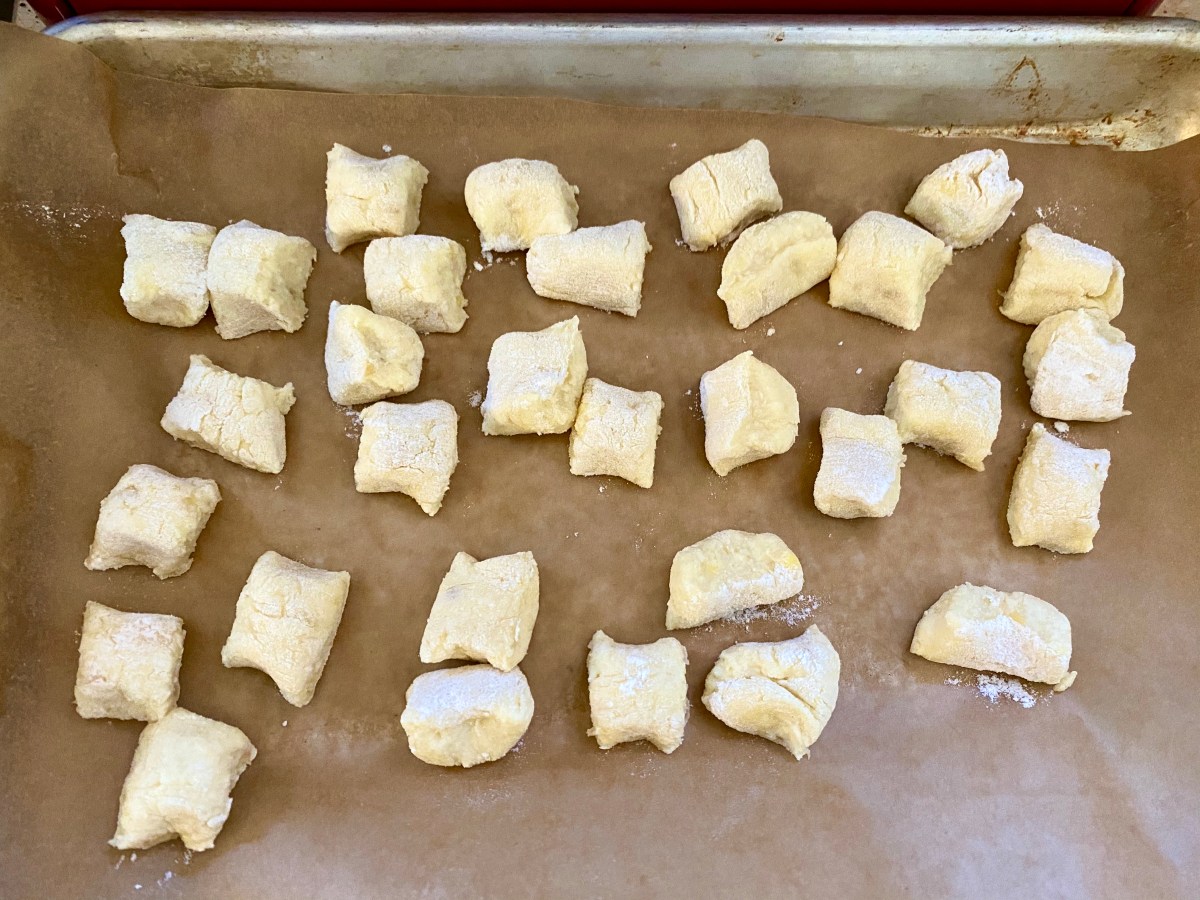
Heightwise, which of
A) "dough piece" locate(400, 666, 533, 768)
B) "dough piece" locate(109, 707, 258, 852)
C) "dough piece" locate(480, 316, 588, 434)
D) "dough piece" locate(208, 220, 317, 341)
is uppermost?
"dough piece" locate(208, 220, 317, 341)

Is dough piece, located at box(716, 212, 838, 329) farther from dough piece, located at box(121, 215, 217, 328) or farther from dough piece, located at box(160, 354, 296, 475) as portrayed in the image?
dough piece, located at box(121, 215, 217, 328)

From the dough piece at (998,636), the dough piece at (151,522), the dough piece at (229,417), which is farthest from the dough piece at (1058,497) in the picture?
the dough piece at (151,522)

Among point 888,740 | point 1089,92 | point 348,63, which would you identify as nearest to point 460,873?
point 888,740

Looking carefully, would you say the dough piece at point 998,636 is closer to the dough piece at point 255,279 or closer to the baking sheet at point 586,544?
the baking sheet at point 586,544

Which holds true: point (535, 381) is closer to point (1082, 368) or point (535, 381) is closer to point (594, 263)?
point (594, 263)

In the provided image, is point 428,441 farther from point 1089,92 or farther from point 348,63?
point 1089,92

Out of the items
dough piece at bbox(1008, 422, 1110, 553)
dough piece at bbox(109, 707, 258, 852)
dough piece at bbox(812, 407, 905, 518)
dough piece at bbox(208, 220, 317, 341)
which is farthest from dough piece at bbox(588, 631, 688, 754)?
dough piece at bbox(208, 220, 317, 341)
